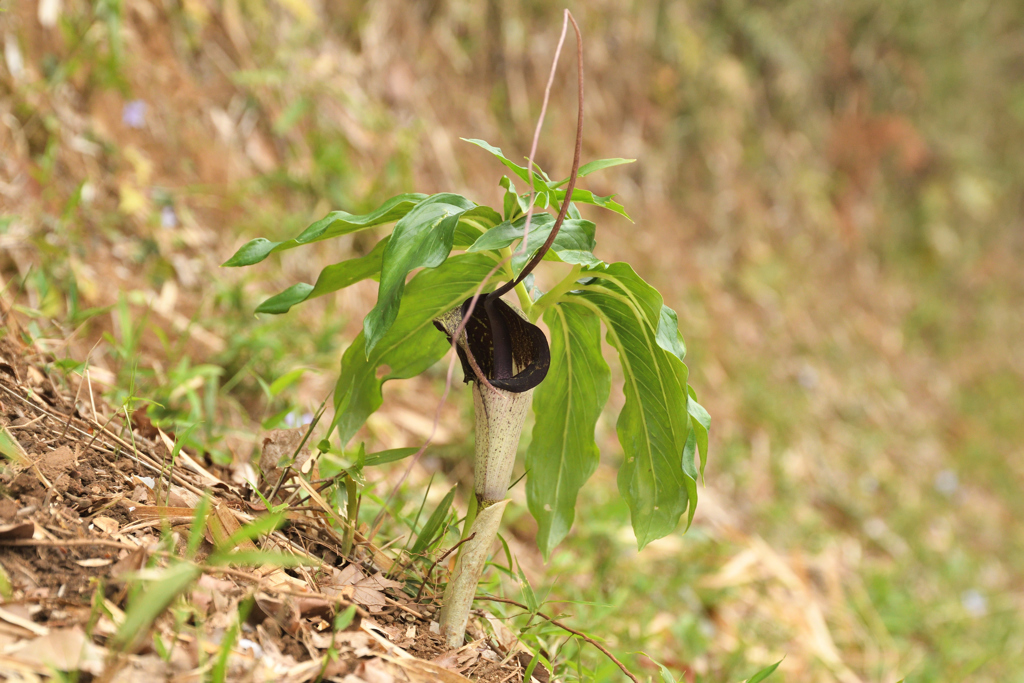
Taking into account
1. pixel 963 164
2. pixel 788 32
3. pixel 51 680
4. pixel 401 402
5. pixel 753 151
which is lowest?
pixel 51 680

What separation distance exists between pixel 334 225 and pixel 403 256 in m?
0.16

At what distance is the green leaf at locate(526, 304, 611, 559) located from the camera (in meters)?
1.17

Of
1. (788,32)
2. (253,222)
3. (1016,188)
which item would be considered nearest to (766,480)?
(253,222)

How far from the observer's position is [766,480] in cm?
365

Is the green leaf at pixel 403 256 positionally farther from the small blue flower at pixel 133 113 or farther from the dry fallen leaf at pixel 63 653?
the small blue flower at pixel 133 113

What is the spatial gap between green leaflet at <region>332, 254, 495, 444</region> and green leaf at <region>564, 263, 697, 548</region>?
0.18 metres

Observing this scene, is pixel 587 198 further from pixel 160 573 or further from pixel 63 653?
pixel 63 653

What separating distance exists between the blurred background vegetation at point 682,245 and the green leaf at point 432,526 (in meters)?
0.33

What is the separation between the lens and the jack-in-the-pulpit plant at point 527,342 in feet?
3.25

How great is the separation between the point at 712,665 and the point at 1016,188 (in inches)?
324

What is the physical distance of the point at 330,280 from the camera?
3.82 feet

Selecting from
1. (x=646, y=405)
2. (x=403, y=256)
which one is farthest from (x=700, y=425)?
(x=403, y=256)

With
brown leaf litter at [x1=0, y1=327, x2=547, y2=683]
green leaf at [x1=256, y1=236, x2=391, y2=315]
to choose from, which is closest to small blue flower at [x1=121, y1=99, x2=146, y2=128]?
brown leaf litter at [x1=0, y1=327, x2=547, y2=683]

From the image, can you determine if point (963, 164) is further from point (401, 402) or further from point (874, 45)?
point (401, 402)
